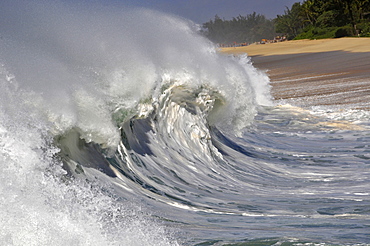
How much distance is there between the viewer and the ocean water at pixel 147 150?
132 inches

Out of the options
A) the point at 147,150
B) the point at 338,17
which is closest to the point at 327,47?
the point at 338,17

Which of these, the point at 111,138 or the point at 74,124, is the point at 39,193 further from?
the point at 111,138

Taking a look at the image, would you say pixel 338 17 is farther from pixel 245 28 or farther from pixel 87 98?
pixel 245 28

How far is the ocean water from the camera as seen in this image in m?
3.35

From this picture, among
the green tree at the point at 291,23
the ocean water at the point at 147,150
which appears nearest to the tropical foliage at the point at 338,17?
the green tree at the point at 291,23

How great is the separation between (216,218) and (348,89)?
10.5 metres

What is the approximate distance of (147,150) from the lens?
A: 19.0ft

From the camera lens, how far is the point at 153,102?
6.18 metres

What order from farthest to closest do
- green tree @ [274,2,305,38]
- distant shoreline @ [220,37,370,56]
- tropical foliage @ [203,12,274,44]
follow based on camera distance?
1. tropical foliage @ [203,12,274,44]
2. green tree @ [274,2,305,38]
3. distant shoreline @ [220,37,370,56]

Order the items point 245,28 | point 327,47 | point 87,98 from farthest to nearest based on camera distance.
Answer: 1. point 245,28
2. point 327,47
3. point 87,98

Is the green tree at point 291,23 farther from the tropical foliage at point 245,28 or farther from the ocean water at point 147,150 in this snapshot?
the ocean water at point 147,150

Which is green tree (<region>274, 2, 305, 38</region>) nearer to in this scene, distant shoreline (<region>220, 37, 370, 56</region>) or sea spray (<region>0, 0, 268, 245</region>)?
distant shoreline (<region>220, 37, 370, 56</region>)

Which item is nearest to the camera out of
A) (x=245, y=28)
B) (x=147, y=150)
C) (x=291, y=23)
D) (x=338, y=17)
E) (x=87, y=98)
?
(x=87, y=98)

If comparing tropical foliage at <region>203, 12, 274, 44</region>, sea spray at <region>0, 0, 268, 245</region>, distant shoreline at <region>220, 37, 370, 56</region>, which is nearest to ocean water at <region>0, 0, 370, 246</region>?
sea spray at <region>0, 0, 268, 245</region>
